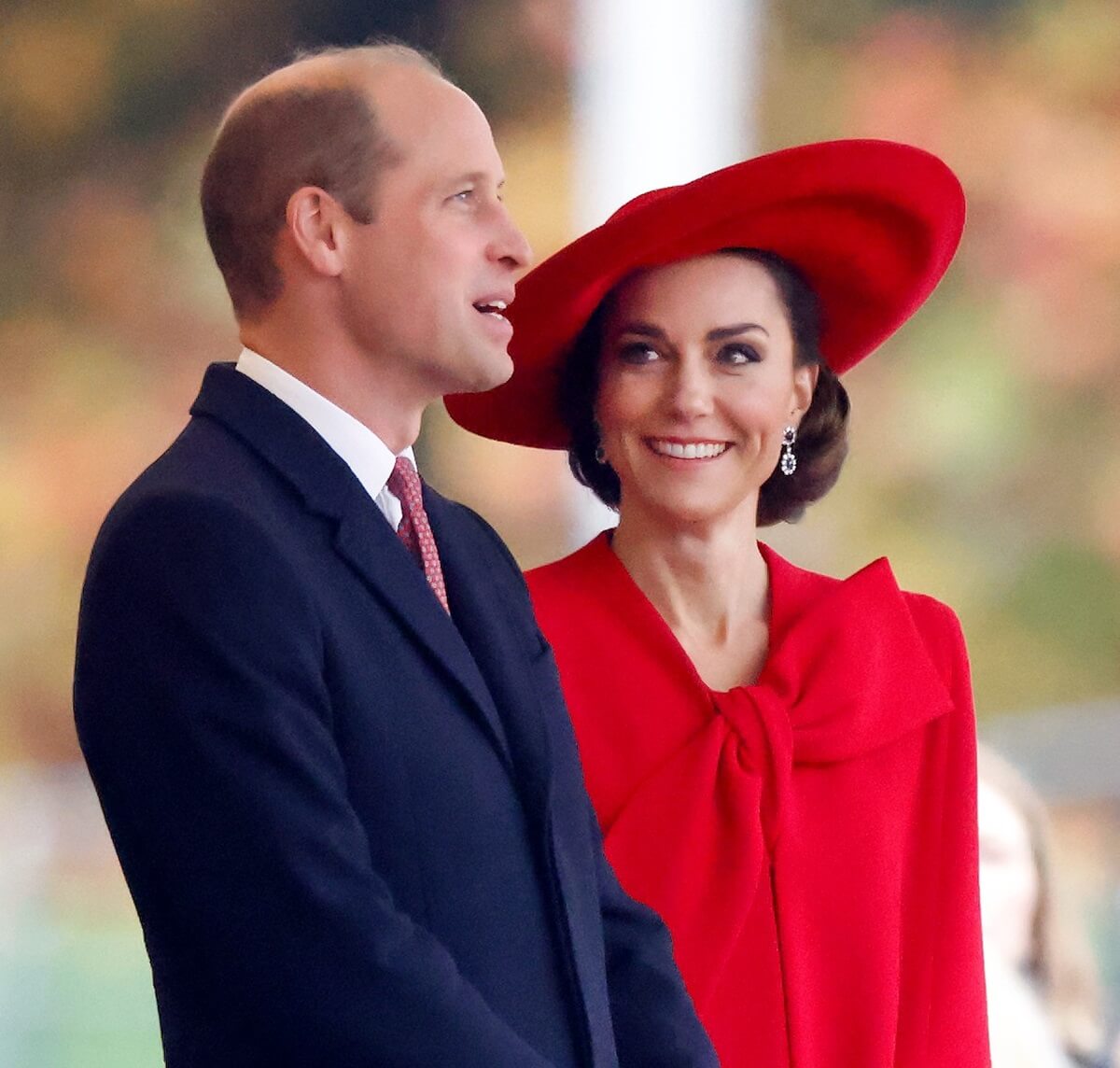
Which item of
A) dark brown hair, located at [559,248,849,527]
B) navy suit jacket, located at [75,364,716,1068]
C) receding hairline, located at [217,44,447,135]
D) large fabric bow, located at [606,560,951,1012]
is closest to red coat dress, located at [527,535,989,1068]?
large fabric bow, located at [606,560,951,1012]

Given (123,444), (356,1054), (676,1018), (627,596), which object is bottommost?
(356,1054)

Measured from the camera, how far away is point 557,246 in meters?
2.49

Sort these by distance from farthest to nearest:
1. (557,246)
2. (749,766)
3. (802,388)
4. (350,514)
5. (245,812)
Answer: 1. (557,246)
2. (802,388)
3. (749,766)
4. (350,514)
5. (245,812)

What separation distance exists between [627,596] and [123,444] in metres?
1.01

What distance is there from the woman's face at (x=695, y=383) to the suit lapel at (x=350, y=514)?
1.68 feet

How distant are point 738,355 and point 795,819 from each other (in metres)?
0.46

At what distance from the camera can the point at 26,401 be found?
2.42m

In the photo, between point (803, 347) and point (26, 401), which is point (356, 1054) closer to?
point (803, 347)

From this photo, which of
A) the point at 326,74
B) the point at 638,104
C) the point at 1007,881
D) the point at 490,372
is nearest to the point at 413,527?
the point at 490,372

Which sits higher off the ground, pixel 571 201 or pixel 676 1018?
pixel 571 201

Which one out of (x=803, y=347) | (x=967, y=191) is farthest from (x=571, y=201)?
(x=803, y=347)

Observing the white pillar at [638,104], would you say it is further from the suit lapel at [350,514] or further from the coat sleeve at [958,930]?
the suit lapel at [350,514]

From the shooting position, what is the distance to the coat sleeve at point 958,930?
1.71 m

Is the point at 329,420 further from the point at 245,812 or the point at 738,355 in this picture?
the point at 738,355
